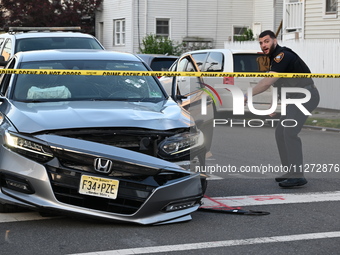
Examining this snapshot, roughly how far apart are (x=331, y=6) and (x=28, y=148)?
22.5m

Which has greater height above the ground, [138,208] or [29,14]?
[29,14]

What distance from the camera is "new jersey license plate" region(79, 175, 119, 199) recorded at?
21.5ft

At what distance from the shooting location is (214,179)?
934 centimetres

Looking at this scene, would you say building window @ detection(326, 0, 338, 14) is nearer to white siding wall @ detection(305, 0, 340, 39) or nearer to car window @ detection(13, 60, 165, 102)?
white siding wall @ detection(305, 0, 340, 39)

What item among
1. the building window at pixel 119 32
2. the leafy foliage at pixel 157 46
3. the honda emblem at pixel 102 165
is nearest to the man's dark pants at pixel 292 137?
the honda emblem at pixel 102 165

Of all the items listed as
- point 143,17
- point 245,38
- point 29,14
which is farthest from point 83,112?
point 29,14

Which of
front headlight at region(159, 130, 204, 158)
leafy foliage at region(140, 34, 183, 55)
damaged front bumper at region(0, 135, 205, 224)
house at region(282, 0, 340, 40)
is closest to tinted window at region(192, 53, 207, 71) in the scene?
house at region(282, 0, 340, 40)

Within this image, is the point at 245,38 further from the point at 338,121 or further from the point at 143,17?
the point at 338,121

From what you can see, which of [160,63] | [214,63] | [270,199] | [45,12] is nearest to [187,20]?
[45,12]

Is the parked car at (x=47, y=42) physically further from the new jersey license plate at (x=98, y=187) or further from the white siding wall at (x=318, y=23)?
the white siding wall at (x=318, y=23)

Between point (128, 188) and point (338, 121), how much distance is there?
3521mm

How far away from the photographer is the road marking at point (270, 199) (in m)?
7.84

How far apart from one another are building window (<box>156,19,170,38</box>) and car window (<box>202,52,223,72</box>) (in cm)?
2174

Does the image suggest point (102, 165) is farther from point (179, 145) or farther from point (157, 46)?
point (157, 46)
